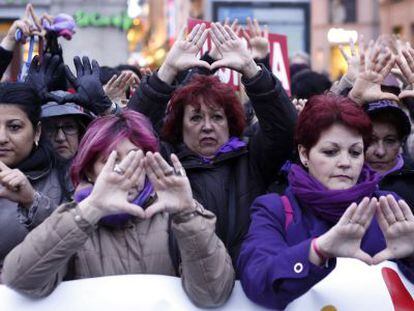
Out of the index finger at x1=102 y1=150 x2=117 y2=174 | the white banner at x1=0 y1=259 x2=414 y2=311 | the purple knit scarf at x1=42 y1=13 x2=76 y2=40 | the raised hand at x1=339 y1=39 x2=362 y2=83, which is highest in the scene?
the purple knit scarf at x1=42 y1=13 x2=76 y2=40

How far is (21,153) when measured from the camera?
12.6 feet

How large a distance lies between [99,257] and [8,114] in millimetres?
1053

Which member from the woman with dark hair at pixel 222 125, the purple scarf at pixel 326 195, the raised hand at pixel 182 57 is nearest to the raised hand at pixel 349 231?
the purple scarf at pixel 326 195

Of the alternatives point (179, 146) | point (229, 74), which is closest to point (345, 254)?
point (179, 146)

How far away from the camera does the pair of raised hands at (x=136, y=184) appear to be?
2.82m

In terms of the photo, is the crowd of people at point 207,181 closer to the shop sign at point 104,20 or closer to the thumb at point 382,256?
the thumb at point 382,256

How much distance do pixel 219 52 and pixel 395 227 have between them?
4.62 feet

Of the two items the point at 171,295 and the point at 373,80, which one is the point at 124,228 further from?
the point at 373,80

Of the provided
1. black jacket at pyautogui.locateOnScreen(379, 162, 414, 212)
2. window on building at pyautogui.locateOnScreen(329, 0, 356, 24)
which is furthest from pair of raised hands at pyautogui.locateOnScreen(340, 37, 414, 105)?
window on building at pyautogui.locateOnScreen(329, 0, 356, 24)

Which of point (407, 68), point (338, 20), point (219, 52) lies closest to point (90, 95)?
point (219, 52)

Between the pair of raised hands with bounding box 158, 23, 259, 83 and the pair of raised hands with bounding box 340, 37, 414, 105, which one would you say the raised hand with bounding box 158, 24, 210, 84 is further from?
the pair of raised hands with bounding box 340, 37, 414, 105

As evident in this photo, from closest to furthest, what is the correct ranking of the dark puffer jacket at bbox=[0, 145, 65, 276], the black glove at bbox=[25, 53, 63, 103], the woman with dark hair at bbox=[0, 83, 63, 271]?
the dark puffer jacket at bbox=[0, 145, 65, 276], the woman with dark hair at bbox=[0, 83, 63, 271], the black glove at bbox=[25, 53, 63, 103]

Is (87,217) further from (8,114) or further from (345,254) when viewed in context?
(8,114)

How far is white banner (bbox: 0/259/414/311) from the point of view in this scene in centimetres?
306
